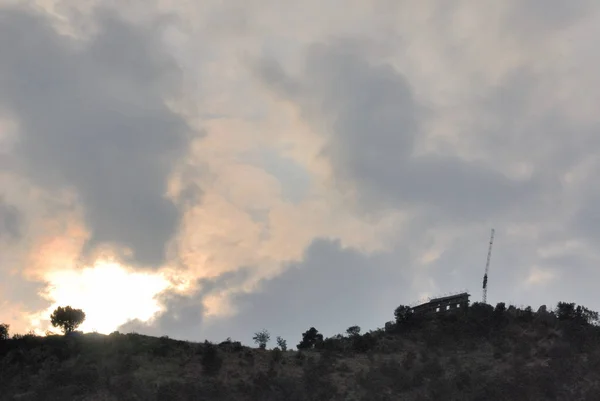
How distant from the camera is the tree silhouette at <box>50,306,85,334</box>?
3275 inches

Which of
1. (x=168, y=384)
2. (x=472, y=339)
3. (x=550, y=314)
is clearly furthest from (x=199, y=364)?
(x=550, y=314)

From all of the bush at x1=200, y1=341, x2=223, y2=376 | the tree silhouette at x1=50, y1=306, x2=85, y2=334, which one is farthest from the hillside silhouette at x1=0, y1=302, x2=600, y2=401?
the tree silhouette at x1=50, y1=306, x2=85, y2=334

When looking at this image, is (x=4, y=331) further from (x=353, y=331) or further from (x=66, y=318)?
(x=353, y=331)

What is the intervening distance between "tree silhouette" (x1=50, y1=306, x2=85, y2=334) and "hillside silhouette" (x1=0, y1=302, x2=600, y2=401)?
1278 cm

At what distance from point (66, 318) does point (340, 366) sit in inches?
1785

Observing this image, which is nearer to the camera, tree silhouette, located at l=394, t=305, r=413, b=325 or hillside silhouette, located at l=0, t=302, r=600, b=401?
hillside silhouette, located at l=0, t=302, r=600, b=401

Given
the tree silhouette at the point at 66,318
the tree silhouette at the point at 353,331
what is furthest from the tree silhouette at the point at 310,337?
the tree silhouette at the point at 66,318

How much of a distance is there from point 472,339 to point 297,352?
25.9m

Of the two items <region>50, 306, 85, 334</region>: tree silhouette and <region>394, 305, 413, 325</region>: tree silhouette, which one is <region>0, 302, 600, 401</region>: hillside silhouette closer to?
<region>394, 305, 413, 325</region>: tree silhouette

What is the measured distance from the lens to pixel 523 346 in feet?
233

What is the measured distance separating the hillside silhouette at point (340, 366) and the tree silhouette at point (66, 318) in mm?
12780

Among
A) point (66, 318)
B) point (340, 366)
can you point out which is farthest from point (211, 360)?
point (66, 318)

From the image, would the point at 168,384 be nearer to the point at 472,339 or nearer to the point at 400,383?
the point at 400,383

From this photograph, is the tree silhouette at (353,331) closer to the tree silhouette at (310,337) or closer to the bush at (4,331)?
the tree silhouette at (310,337)
